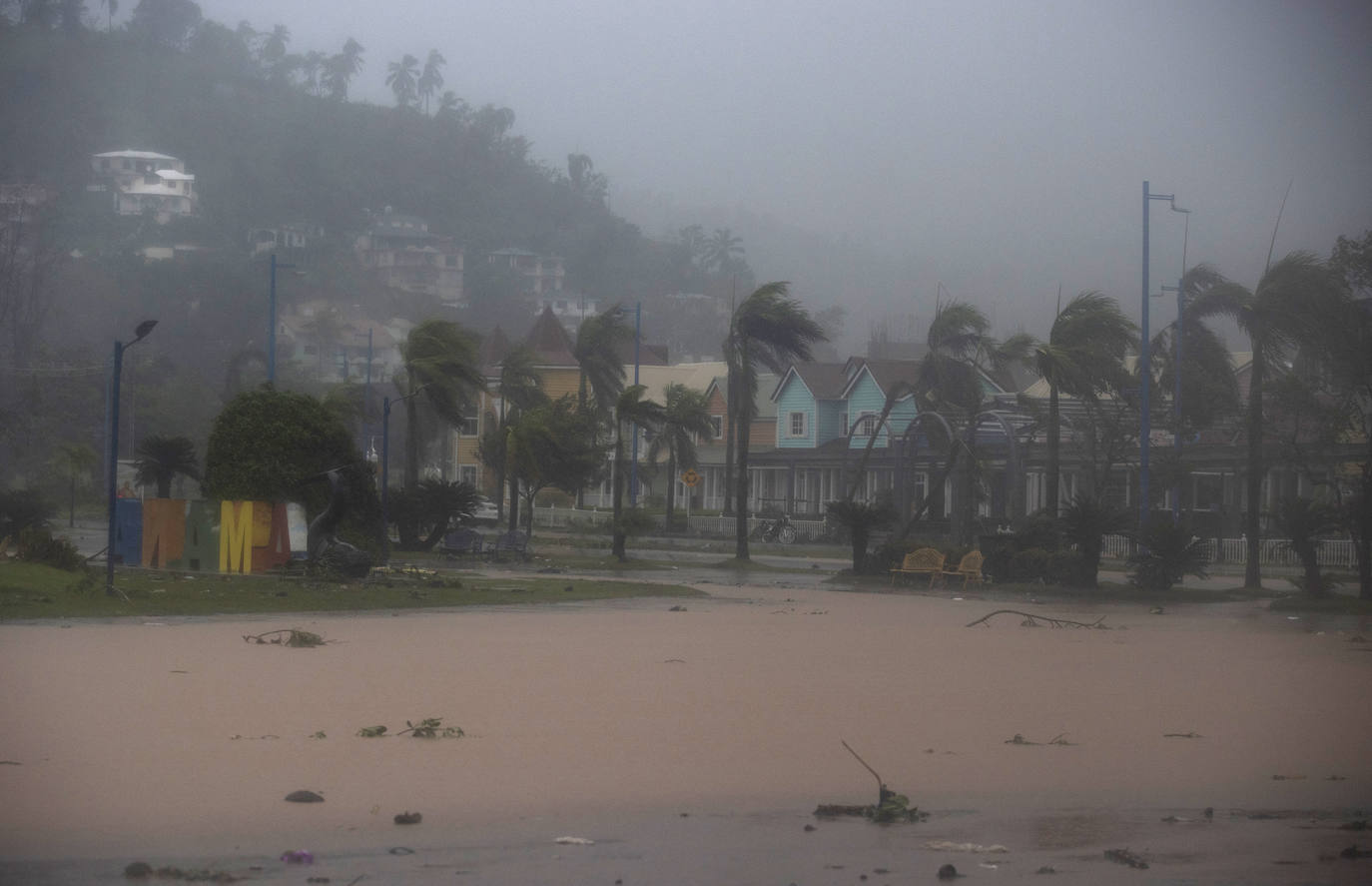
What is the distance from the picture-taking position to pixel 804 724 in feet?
40.3

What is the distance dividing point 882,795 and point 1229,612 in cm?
1879

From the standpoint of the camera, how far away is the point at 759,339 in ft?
148

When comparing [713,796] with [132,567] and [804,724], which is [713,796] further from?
[132,567]

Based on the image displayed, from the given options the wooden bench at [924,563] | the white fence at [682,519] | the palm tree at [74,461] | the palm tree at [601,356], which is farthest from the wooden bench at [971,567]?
the palm tree at [74,461]

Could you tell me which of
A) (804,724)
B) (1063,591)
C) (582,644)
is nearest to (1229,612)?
(1063,591)

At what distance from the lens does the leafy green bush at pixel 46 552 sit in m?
27.3

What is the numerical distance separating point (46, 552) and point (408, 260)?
169m

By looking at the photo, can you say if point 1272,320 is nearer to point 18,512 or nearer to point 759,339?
point 759,339

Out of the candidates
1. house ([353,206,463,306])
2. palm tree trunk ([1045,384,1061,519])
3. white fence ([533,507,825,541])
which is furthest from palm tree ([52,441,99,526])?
house ([353,206,463,306])

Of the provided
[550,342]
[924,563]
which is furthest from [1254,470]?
[550,342]

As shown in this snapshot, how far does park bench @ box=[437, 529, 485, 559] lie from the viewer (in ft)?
133

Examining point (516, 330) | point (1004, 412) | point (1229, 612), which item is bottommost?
point (1229, 612)

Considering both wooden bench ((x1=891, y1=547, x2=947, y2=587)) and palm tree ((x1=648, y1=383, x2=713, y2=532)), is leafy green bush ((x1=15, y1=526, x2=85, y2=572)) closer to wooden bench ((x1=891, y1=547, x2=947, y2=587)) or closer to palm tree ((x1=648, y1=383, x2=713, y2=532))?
wooden bench ((x1=891, y1=547, x2=947, y2=587))

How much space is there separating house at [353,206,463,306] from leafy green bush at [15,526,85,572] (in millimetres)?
162235
